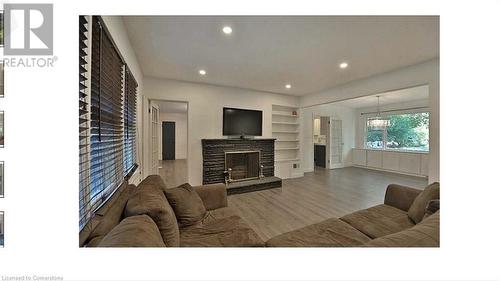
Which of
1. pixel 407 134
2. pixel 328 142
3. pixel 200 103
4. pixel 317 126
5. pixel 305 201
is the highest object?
pixel 200 103

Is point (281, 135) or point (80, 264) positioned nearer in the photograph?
point (80, 264)

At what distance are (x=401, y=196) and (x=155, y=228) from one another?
2164 mm

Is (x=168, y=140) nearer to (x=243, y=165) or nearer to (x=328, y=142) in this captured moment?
(x=243, y=165)

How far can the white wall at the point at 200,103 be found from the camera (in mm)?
3150

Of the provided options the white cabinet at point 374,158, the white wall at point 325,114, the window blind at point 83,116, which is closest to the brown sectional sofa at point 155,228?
the window blind at point 83,116

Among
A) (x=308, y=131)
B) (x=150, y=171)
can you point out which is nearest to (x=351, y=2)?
(x=150, y=171)

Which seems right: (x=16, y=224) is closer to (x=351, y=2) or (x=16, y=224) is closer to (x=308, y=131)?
(x=351, y=2)

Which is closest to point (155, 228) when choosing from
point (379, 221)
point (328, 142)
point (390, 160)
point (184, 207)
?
point (184, 207)

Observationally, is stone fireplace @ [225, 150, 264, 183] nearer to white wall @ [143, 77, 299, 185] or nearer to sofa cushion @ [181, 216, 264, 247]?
white wall @ [143, 77, 299, 185]

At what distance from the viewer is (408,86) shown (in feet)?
8.00

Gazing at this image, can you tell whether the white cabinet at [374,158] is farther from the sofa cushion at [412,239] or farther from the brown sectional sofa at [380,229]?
the sofa cushion at [412,239]

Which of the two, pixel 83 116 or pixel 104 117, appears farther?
pixel 104 117
